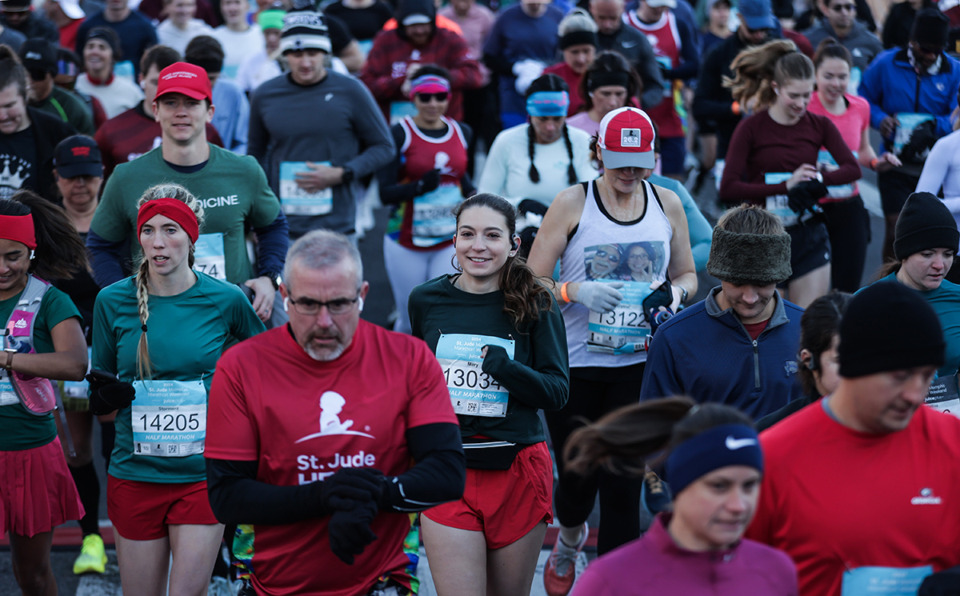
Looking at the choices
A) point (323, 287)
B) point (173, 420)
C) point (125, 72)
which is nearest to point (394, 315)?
point (125, 72)

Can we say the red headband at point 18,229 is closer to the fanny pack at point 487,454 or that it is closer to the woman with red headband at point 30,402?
the woman with red headband at point 30,402

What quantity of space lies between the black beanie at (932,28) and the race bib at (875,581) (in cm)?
658

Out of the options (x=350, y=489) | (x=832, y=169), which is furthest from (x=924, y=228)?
(x=832, y=169)

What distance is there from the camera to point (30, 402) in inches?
191

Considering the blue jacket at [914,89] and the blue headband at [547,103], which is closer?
the blue headband at [547,103]

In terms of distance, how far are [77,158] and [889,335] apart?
4813 mm

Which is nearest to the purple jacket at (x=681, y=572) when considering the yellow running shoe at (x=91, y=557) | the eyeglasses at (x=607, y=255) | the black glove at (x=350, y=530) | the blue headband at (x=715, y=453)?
the blue headband at (x=715, y=453)

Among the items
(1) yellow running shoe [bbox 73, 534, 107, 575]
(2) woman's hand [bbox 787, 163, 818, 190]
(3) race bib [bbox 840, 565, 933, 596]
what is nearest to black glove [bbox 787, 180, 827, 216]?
(2) woman's hand [bbox 787, 163, 818, 190]

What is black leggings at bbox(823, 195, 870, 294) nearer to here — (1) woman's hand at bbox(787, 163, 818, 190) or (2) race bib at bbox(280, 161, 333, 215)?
(1) woman's hand at bbox(787, 163, 818, 190)

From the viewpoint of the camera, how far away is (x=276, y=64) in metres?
10.1

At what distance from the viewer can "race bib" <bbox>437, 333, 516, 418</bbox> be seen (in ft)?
14.8

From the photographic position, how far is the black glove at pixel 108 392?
14.8 feet

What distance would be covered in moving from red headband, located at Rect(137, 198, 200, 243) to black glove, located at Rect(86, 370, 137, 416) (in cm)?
61

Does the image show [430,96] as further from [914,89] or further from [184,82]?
[914,89]
